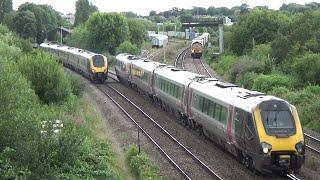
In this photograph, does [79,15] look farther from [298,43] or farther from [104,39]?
[298,43]

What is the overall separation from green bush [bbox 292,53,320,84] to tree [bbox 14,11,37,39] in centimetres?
7176

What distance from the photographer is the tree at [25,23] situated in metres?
103

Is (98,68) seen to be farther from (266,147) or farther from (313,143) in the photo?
(266,147)

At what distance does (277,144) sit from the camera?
18.6m

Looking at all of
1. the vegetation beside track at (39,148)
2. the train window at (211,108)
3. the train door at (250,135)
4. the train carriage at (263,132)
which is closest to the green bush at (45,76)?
the vegetation beside track at (39,148)

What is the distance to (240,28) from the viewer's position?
65.3m

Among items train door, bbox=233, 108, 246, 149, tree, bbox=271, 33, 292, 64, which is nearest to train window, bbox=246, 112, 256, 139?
train door, bbox=233, 108, 246, 149

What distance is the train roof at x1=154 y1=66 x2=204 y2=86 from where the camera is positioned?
3044 centimetres

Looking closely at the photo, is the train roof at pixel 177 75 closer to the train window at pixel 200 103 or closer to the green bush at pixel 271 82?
the train window at pixel 200 103

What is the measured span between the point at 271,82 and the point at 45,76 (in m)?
16.5

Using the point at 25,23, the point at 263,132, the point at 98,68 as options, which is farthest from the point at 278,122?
the point at 25,23

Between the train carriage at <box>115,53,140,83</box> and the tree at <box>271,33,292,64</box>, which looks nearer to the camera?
the tree at <box>271,33,292,64</box>

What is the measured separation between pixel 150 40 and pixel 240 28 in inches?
1993

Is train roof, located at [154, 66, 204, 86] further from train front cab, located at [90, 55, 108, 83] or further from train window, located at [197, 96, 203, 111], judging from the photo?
train front cab, located at [90, 55, 108, 83]
